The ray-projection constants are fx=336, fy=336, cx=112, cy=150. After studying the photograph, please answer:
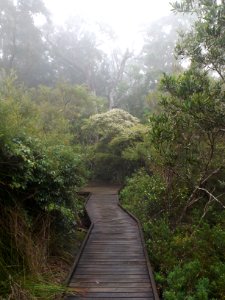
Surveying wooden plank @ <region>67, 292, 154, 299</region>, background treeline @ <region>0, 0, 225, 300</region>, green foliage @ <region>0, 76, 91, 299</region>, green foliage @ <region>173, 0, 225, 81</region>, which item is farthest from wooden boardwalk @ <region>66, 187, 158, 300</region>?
green foliage @ <region>173, 0, 225, 81</region>

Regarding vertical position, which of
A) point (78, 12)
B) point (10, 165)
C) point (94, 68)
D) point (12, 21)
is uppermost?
point (78, 12)

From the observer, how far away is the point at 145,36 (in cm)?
3862

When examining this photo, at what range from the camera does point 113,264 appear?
21.1 ft

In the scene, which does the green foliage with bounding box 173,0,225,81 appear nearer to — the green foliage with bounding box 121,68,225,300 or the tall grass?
the green foliage with bounding box 121,68,225,300

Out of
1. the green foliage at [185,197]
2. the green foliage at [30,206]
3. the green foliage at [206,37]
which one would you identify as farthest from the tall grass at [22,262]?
the green foliage at [206,37]

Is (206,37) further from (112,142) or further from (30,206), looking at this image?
(112,142)

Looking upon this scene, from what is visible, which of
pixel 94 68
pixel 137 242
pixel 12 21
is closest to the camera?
pixel 137 242

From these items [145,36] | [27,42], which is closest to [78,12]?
[145,36]

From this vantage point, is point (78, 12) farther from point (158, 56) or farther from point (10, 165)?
point (10, 165)

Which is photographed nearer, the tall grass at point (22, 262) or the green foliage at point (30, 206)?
the tall grass at point (22, 262)

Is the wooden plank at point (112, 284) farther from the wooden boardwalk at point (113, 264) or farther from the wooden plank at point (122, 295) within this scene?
the wooden plank at point (122, 295)

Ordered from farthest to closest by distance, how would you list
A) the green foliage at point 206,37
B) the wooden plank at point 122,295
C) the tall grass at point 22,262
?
the green foliage at point 206,37 < the wooden plank at point 122,295 < the tall grass at point 22,262

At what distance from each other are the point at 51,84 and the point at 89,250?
2459 centimetres

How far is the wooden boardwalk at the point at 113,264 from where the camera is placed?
5219mm
